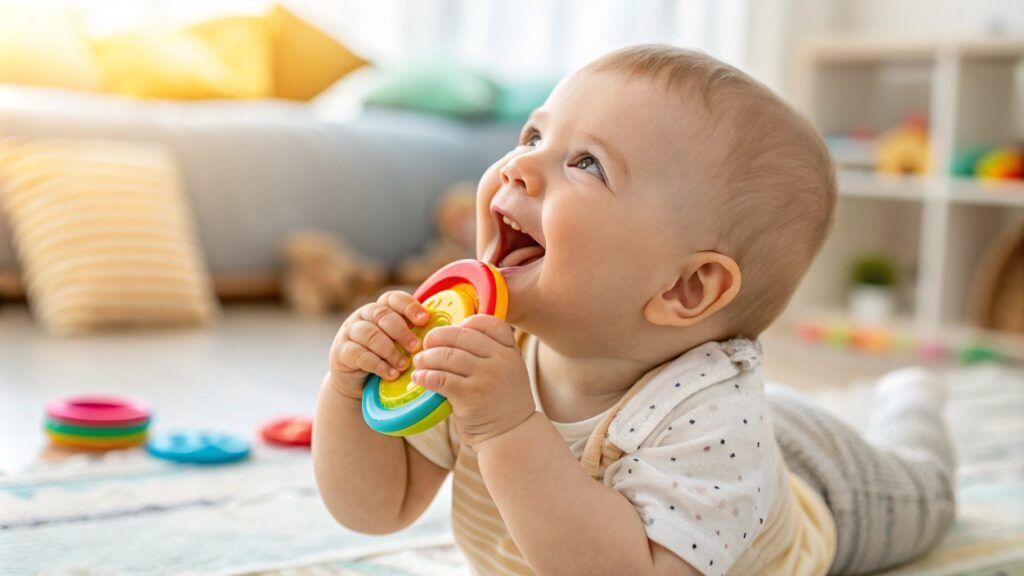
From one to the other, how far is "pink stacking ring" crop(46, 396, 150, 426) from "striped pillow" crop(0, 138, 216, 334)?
0.88m

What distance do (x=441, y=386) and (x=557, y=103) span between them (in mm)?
261

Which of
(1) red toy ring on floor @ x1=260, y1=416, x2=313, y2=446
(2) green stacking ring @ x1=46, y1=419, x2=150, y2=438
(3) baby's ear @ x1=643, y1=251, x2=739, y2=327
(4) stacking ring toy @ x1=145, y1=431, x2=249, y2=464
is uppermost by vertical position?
(3) baby's ear @ x1=643, y1=251, x2=739, y2=327

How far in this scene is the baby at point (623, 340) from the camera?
0.80 meters

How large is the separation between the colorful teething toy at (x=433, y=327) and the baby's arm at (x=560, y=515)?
5 centimetres

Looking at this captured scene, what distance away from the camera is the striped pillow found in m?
2.46

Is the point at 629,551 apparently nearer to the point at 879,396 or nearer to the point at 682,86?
the point at 682,86

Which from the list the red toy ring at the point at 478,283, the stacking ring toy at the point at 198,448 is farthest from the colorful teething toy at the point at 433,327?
the stacking ring toy at the point at 198,448

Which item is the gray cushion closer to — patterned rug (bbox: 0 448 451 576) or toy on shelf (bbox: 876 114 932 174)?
toy on shelf (bbox: 876 114 932 174)

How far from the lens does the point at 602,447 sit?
0.88m

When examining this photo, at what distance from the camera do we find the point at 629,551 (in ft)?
2.59

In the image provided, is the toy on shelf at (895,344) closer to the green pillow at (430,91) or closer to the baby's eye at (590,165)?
the green pillow at (430,91)

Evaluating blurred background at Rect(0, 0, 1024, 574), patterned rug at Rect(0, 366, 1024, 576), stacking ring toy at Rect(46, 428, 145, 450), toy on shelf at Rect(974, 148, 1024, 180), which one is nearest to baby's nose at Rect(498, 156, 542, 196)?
patterned rug at Rect(0, 366, 1024, 576)

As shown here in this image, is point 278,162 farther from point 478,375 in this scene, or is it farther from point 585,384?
point 478,375

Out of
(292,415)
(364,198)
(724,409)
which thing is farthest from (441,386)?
(364,198)
